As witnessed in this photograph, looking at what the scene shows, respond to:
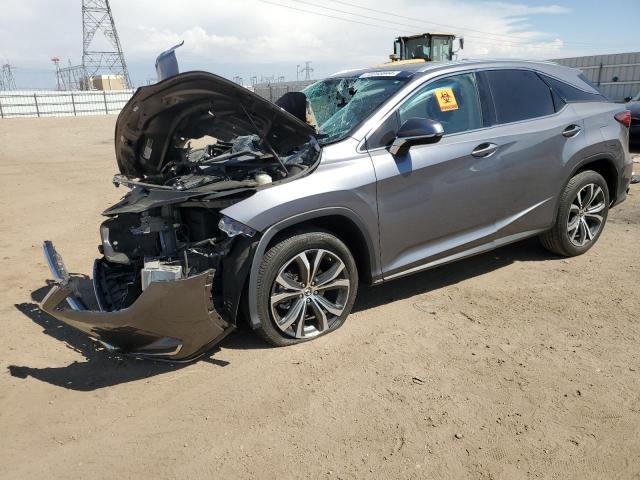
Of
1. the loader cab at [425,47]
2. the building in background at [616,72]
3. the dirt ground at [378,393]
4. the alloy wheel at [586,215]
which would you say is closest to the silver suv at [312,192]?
the alloy wheel at [586,215]

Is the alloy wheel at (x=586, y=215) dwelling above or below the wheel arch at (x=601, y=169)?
below

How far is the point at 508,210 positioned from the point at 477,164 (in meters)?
0.58

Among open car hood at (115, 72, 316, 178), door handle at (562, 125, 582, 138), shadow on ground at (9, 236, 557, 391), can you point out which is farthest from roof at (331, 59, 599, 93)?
shadow on ground at (9, 236, 557, 391)

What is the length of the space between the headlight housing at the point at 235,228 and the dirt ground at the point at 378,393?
893 mm

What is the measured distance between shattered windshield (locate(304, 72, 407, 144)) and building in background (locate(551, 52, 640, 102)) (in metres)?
18.7

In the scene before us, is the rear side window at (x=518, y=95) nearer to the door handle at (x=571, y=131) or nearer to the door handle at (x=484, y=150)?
the door handle at (x=571, y=131)

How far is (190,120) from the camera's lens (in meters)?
3.85

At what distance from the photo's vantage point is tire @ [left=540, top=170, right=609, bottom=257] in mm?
4742

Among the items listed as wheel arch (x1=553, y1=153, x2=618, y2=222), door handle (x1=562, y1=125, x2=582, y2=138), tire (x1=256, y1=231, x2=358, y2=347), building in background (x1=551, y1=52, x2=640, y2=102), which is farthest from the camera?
building in background (x1=551, y1=52, x2=640, y2=102)

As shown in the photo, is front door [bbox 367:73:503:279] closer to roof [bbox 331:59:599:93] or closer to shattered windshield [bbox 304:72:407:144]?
roof [bbox 331:59:599:93]

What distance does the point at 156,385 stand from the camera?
318 cm

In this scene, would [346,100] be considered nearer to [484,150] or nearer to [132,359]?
[484,150]

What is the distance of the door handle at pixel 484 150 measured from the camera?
4.00 m

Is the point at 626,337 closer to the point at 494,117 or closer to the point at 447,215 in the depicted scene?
the point at 447,215
